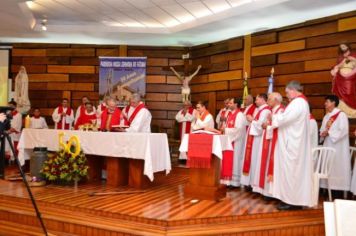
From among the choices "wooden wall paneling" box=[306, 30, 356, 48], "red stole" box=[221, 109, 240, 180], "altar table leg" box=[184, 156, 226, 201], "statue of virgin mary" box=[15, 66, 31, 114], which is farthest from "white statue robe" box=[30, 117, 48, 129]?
"wooden wall paneling" box=[306, 30, 356, 48]

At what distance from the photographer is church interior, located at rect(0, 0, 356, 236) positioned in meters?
4.51

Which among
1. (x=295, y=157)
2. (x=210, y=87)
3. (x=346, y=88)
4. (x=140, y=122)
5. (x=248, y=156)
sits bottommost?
(x=248, y=156)

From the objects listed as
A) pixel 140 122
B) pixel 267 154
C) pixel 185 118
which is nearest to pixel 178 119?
pixel 185 118

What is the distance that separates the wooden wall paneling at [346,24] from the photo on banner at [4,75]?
8.75 metres

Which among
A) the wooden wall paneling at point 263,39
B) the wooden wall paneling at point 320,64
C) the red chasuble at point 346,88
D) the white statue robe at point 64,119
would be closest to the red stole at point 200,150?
the red chasuble at point 346,88

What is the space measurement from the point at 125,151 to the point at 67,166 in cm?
96

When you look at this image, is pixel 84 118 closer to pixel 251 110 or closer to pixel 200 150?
pixel 251 110

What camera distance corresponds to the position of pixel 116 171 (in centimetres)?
612

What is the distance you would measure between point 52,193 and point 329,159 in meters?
3.90

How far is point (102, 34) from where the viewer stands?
947 cm

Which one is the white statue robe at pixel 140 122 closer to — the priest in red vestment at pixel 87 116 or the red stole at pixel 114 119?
the red stole at pixel 114 119

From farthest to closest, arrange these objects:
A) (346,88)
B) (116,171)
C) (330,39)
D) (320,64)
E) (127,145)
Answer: (320,64), (330,39), (346,88), (116,171), (127,145)

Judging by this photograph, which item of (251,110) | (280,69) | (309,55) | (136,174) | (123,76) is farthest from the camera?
(123,76)

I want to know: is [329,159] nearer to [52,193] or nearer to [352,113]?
[352,113]
